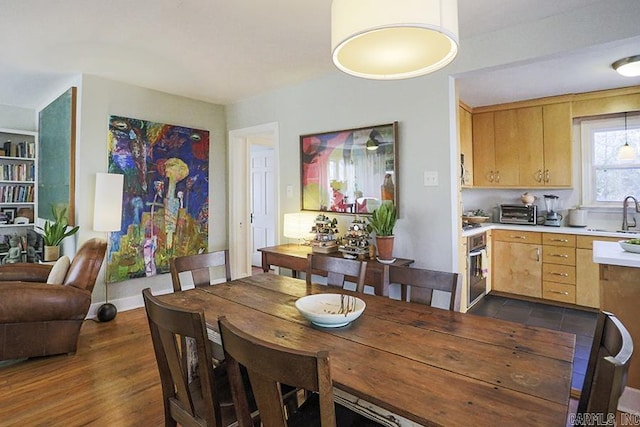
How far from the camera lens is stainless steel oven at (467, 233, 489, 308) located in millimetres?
3658

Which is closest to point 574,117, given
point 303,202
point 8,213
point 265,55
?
point 303,202

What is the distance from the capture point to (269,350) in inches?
33.4

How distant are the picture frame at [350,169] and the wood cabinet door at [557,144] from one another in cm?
238

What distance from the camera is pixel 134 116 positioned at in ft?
12.6

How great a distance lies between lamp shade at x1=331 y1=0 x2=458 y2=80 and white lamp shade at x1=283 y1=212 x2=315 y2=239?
2.08m

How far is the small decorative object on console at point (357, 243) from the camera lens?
3033 mm

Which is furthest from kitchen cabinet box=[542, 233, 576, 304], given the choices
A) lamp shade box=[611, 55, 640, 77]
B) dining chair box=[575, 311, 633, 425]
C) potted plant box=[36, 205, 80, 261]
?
potted plant box=[36, 205, 80, 261]

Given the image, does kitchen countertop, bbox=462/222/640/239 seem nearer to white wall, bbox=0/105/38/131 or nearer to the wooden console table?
the wooden console table

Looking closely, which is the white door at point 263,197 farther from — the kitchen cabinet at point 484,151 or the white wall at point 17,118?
the white wall at point 17,118

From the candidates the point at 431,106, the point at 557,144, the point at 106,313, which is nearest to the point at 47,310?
the point at 106,313

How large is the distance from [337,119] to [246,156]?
178 centimetres

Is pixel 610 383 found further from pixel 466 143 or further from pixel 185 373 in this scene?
pixel 466 143

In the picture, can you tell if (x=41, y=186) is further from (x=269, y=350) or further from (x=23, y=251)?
(x=269, y=350)

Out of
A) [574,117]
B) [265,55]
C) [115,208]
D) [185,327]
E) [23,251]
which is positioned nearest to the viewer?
[185,327]
